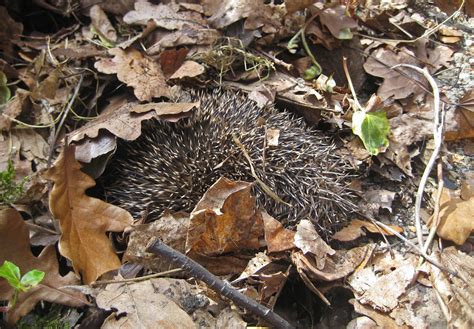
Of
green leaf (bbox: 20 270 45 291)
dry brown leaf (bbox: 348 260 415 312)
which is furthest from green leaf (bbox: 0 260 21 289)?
dry brown leaf (bbox: 348 260 415 312)

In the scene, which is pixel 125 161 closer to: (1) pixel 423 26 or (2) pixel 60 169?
(2) pixel 60 169

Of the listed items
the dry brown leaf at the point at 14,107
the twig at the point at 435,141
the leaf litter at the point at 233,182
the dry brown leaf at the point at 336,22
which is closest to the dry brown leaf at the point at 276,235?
the leaf litter at the point at 233,182

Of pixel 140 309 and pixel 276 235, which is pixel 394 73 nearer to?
pixel 276 235

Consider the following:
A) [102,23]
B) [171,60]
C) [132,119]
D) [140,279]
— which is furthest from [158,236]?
[102,23]

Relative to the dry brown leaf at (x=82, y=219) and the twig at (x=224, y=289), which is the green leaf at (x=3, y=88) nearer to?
the dry brown leaf at (x=82, y=219)

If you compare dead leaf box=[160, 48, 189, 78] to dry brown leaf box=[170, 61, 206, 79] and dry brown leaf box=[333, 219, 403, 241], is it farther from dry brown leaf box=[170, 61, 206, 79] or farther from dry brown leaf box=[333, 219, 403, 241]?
dry brown leaf box=[333, 219, 403, 241]
